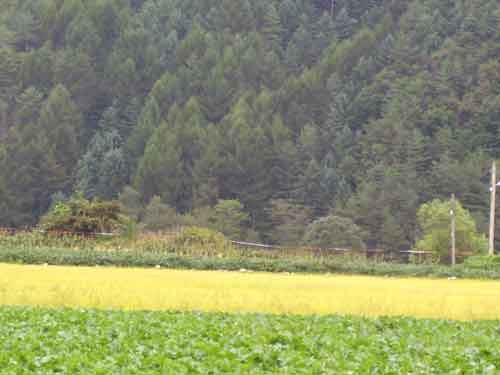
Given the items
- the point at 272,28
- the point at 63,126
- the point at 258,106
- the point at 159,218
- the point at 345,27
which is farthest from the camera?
the point at 272,28

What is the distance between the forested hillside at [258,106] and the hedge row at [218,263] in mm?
43863

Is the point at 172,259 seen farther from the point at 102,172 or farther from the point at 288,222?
the point at 102,172

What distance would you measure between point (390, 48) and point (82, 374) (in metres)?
115

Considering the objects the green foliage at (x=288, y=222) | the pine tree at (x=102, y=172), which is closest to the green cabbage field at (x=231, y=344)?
the green foliage at (x=288, y=222)

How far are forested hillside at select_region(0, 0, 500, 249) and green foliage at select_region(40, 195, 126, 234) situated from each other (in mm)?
36970

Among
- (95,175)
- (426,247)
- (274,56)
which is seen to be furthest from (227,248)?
(274,56)

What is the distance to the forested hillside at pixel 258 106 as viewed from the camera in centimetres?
10325

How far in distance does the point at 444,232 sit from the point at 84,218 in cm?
2583

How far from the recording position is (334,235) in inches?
3000

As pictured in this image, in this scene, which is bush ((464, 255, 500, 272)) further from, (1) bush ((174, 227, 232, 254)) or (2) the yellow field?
(2) the yellow field

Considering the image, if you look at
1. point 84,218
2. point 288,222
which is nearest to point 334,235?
point 288,222

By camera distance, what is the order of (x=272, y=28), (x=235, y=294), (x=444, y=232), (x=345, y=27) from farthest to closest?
(x=272, y=28), (x=345, y=27), (x=444, y=232), (x=235, y=294)

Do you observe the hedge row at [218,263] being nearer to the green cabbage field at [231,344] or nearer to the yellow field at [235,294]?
the yellow field at [235,294]

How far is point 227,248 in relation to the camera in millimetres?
50594
